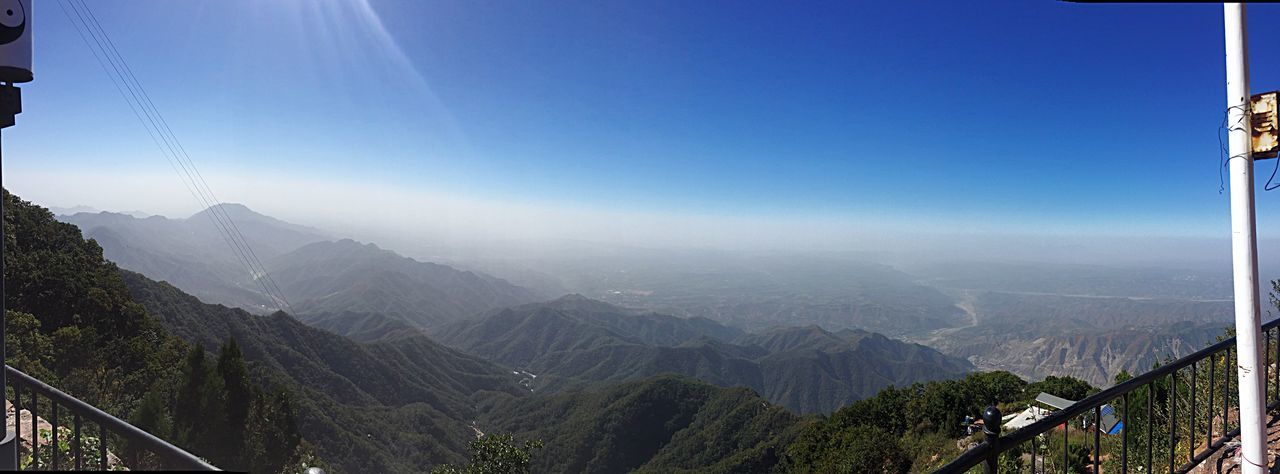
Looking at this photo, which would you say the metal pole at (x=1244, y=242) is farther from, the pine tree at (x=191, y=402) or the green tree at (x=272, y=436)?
the green tree at (x=272, y=436)

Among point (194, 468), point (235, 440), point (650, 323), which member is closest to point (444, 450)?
point (235, 440)

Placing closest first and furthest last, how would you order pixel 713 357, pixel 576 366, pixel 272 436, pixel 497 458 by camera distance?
pixel 272 436 < pixel 497 458 < pixel 713 357 < pixel 576 366

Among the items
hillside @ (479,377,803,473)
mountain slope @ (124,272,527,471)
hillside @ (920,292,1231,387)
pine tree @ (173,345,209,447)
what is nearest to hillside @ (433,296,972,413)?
hillside @ (920,292,1231,387)

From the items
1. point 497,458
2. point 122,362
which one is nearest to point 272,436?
point 122,362

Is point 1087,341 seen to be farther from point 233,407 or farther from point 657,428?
point 233,407

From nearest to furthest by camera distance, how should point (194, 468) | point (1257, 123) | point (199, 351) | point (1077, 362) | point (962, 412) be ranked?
point (194, 468)
point (1257, 123)
point (199, 351)
point (962, 412)
point (1077, 362)

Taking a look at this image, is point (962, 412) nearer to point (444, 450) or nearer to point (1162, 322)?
point (444, 450)

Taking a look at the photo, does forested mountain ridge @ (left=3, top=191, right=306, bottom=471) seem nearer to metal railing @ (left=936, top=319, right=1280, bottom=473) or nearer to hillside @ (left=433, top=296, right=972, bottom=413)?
metal railing @ (left=936, top=319, right=1280, bottom=473)
